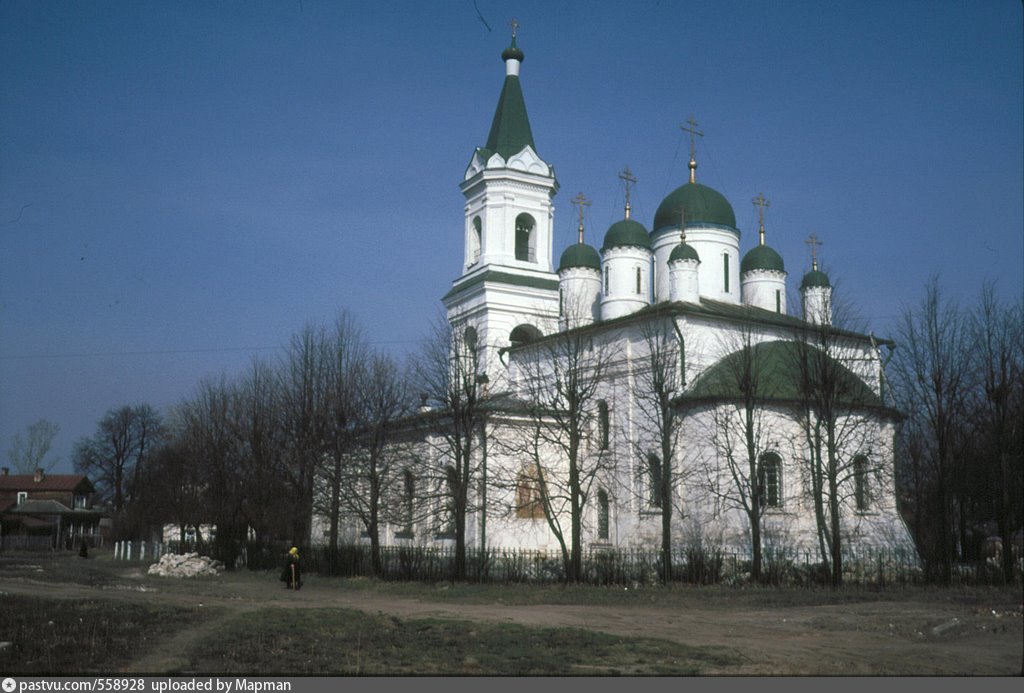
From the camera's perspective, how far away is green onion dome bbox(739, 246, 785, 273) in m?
43.1

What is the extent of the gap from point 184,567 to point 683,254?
2145 centimetres

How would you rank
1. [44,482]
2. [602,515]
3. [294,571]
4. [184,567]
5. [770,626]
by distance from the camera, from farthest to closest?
[44,482] < [602,515] < [184,567] < [294,571] < [770,626]

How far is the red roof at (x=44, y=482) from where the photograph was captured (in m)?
72.5

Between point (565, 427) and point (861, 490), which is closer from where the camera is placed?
point (565, 427)

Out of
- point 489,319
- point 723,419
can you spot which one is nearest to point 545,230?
point 489,319

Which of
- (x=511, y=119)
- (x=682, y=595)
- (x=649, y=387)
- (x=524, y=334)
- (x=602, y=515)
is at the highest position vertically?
(x=511, y=119)

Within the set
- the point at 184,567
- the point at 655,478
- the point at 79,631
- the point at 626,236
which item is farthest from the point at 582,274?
the point at 79,631

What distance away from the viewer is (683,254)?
36812mm

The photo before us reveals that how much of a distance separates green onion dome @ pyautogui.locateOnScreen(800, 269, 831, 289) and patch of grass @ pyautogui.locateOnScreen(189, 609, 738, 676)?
31.2 metres

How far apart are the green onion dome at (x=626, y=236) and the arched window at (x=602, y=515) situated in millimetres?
11203

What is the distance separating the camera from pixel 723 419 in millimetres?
31625

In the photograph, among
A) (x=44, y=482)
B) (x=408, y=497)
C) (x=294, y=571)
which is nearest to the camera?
(x=294, y=571)

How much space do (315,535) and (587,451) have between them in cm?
1633

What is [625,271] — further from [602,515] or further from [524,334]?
[602,515]
